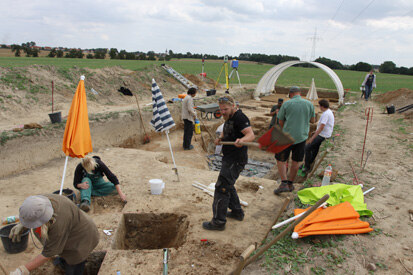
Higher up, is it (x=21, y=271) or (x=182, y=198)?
(x=21, y=271)

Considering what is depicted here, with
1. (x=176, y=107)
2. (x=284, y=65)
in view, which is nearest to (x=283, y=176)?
(x=176, y=107)

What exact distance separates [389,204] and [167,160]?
5504 mm

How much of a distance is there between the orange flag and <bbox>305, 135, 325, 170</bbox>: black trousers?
510cm

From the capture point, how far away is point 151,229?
184 inches

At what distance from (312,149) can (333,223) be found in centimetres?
348

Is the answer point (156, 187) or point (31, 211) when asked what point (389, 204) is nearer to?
point (156, 187)

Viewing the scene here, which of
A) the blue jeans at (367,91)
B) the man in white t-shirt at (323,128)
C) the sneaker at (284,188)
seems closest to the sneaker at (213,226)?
the sneaker at (284,188)

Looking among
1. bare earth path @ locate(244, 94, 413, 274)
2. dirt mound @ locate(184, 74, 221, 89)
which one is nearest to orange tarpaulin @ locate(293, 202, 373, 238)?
bare earth path @ locate(244, 94, 413, 274)

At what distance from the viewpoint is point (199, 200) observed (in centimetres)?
518

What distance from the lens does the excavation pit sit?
4.55 meters

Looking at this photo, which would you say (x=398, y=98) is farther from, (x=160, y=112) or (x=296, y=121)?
(x=160, y=112)

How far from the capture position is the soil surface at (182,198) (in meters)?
3.34

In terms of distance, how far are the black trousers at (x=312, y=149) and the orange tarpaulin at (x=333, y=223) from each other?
2877mm

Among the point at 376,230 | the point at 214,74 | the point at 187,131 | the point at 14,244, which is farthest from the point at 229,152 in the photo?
the point at 214,74
